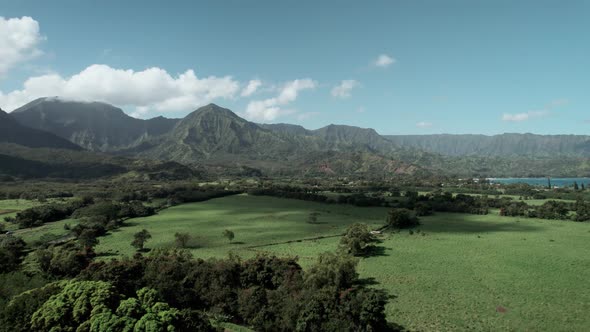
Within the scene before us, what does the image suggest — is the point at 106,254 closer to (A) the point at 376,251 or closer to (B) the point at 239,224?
(B) the point at 239,224

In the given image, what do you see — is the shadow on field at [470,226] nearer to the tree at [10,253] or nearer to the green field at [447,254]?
the green field at [447,254]

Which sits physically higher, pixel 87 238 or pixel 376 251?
pixel 87 238

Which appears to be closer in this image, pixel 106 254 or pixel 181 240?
pixel 106 254

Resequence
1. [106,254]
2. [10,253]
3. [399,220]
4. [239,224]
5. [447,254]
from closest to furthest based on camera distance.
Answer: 1. [10,253]
2. [447,254]
3. [106,254]
4. [399,220]
5. [239,224]

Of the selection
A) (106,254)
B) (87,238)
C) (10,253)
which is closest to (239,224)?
(106,254)

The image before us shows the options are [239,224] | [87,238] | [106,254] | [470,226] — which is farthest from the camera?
[239,224]

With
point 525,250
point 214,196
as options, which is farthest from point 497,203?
point 214,196

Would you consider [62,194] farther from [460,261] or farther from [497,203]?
[497,203]
